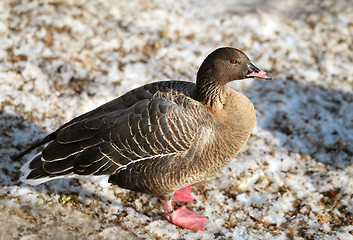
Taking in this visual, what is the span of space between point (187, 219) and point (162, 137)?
121 centimetres

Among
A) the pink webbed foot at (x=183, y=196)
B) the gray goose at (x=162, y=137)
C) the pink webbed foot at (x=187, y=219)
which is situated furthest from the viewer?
the pink webbed foot at (x=183, y=196)

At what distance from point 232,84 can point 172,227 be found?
3131mm

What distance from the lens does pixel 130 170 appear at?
4012mm

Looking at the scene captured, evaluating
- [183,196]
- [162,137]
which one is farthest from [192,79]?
[162,137]

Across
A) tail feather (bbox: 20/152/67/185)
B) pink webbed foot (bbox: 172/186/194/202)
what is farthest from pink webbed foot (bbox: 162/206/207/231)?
tail feather (bbox: 20/152/67/185)

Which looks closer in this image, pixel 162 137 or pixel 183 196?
pixel 162 137

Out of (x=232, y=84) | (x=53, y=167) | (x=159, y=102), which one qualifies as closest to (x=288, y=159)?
(x=232, y=84)

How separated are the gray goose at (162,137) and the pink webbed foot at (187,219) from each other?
0.36 m

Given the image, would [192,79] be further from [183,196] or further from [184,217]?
[184,217]

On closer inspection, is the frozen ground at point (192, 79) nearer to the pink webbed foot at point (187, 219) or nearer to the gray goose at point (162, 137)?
the pink webbed foot at point (187, 219)

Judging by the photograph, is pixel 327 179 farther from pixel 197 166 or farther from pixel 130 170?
pixel 130 170

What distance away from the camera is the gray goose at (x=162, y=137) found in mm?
3928

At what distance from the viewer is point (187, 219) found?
4.44m

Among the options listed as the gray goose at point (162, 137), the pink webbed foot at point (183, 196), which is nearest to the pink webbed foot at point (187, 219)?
the pink webbed foot at point (183, 196)
